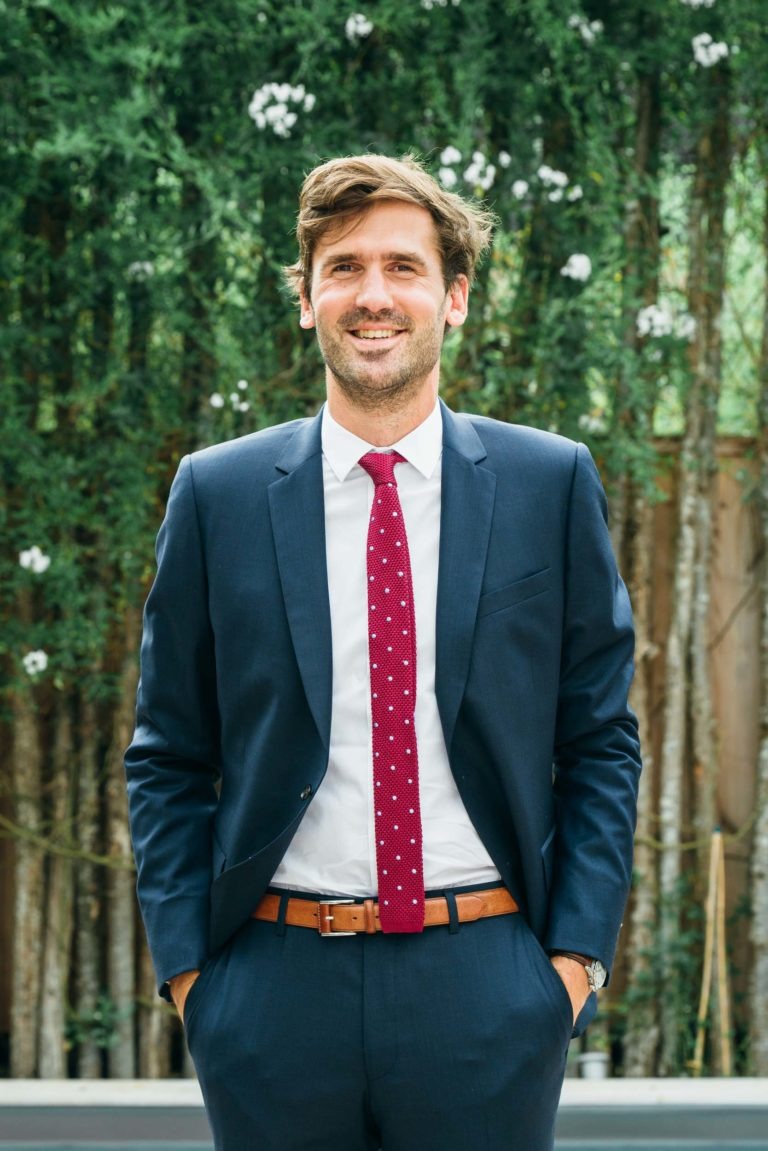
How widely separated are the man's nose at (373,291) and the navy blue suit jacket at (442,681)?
0.17 metres

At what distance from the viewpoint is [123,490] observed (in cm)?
314

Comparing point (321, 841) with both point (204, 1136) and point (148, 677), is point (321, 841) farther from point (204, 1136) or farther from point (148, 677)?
point (204, 1136)

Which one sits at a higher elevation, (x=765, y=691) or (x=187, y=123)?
(x=187, y=123)

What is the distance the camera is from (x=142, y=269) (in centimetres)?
312

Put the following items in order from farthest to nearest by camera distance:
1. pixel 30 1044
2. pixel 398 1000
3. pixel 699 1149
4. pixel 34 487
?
pixel 30 1044, pixel 34 487, pixel 699 1149, pixel 398 1000

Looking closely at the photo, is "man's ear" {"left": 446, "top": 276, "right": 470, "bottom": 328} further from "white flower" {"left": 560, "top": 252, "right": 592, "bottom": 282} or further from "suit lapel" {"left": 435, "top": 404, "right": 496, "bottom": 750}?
"white flower" {"left": 560, "top": 252, "right": 592, "bottom": 282}

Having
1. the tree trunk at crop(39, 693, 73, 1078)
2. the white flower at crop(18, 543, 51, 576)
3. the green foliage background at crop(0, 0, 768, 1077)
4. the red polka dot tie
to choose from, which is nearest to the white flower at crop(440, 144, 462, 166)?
the green foliage background at crop(0, 0, 768, 1077)

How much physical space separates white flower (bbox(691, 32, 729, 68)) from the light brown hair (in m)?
1.92

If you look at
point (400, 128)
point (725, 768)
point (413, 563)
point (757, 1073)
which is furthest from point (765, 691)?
point (413, 563)

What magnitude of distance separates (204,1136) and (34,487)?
1.47 meters

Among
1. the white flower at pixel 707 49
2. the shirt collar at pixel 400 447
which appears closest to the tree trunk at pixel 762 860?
the white flower at pixel 707 49

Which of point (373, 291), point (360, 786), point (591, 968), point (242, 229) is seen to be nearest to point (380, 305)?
point (373, 291)

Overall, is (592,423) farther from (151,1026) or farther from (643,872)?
(151,1026)

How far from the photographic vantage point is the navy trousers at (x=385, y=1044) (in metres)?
1.33
